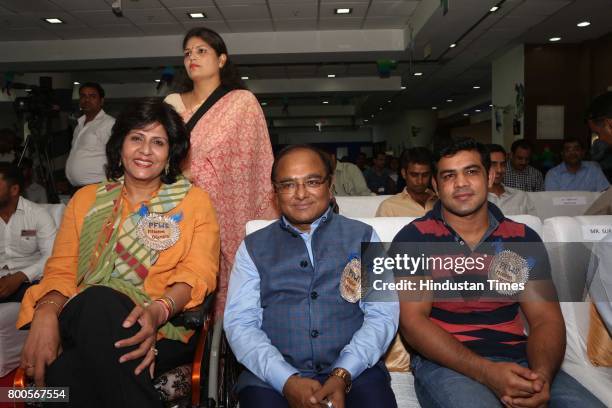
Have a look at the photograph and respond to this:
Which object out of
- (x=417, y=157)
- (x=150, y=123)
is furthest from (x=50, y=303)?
(x=417, y=157)

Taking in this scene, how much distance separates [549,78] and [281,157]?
7.31 m

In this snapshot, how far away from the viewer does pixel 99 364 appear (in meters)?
1.32

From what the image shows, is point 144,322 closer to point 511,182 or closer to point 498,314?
point 498,314

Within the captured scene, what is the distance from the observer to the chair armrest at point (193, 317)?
153cm

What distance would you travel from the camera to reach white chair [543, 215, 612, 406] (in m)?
1.74

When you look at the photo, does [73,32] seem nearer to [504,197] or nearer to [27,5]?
[27,5]

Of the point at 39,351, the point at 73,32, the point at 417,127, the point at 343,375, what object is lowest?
the point at 343,375

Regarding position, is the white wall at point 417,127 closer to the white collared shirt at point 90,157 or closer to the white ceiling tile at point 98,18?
the white ceiling tile at point 98,18

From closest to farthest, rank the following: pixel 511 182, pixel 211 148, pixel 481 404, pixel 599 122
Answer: pixel 481 404 < pixel 211 148 < pixel 599 122 < pixel 511 182

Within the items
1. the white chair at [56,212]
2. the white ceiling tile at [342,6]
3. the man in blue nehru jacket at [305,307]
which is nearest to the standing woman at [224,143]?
the man in blue nehru jacket at [305,307]

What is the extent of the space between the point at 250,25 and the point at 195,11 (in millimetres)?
914

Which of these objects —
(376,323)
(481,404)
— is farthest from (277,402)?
(481,404)

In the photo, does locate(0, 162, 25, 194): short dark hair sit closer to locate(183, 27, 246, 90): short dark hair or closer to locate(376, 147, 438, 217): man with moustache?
locate(183, 27, 246, 90): short dark hair

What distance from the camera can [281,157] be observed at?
166 centimetres
